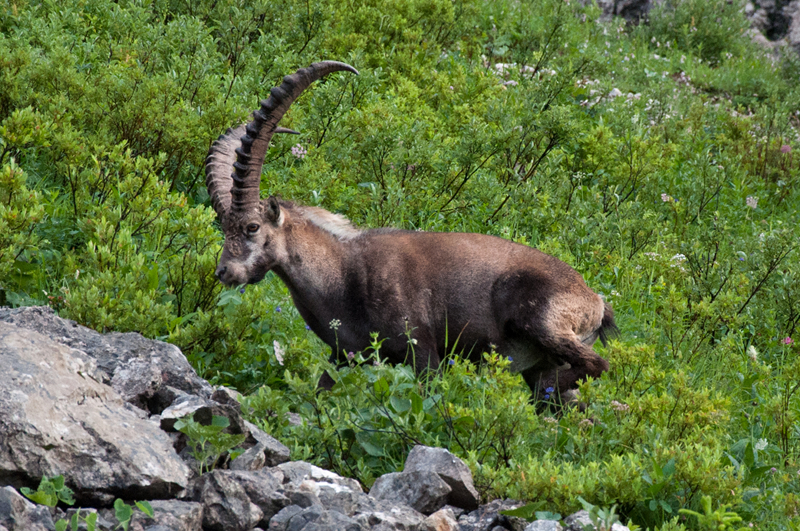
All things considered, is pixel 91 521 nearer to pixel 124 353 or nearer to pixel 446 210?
pixel 124 353

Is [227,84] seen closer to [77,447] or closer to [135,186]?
[135,186]

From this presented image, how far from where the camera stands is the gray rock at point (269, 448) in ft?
14.4

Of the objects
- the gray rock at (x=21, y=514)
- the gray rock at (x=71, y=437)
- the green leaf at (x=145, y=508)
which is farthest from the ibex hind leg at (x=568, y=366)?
the gray rock at (x=21, y=514)

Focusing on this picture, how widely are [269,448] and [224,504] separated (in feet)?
2.25

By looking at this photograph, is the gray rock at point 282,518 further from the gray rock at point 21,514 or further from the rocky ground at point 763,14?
the rocky ground at point 763,14

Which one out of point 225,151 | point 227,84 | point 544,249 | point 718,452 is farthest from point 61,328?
point 227,84

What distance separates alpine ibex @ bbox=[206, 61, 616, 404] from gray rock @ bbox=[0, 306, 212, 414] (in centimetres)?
119

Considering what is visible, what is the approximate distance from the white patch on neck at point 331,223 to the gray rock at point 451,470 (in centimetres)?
263

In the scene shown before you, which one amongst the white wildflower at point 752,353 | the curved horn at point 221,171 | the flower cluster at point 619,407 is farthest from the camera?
the white wildflower at point 752,353

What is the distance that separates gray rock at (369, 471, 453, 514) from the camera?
4.13 metres

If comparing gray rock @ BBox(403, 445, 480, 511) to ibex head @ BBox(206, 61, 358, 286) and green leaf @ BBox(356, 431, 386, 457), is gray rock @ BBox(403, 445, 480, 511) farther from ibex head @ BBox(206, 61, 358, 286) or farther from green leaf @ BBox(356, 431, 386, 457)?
ibex head @ BBox(206, 61, 358, 286)

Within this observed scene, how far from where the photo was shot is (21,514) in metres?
3.22

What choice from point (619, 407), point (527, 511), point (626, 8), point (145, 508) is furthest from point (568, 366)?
point (626, 8)

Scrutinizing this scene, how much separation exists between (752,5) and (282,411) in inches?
646
